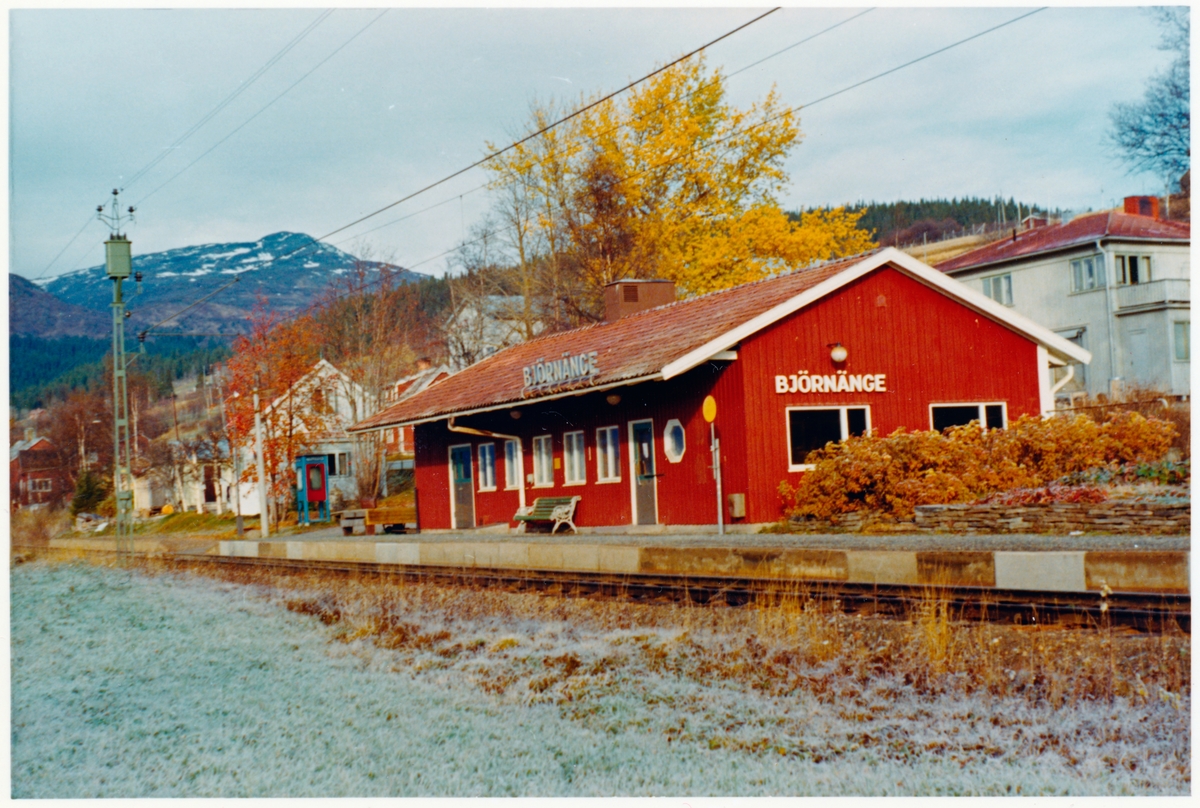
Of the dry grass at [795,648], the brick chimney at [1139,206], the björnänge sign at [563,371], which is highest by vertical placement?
the brick chimney at [1139,206]

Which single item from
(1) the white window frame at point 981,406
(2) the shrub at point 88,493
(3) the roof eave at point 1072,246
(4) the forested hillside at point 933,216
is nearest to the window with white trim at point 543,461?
(1) the white window frame at point 981,406

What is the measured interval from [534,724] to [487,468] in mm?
20558

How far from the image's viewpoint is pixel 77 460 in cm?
4925

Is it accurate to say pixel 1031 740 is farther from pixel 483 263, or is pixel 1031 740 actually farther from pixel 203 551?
pixel 483 263

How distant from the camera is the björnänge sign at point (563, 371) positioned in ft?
71.6

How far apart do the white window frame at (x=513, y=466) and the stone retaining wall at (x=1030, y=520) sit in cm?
830

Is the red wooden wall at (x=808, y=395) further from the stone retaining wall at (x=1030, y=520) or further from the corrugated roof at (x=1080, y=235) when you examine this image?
the corrugated roof at (x=1080, y=235)

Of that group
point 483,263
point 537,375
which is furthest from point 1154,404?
point 483,263

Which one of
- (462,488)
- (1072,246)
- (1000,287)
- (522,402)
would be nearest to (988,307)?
(522,402)

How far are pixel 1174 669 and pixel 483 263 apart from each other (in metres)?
40.4

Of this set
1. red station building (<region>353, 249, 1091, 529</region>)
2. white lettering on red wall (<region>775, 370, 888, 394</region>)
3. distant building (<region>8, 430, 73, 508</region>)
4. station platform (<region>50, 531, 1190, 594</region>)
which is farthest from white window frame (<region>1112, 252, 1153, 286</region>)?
distant building (<region>8, 430, 73, 508</region>)

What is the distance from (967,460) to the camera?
749 inches

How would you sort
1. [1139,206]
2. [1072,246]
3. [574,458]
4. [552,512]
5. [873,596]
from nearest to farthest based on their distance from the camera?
1. [873,596]
2. [552,512]
3. [574,458]
4. [1072,246]
5. [1139,206]

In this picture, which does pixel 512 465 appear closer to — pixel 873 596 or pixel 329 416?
pixel 873 596
